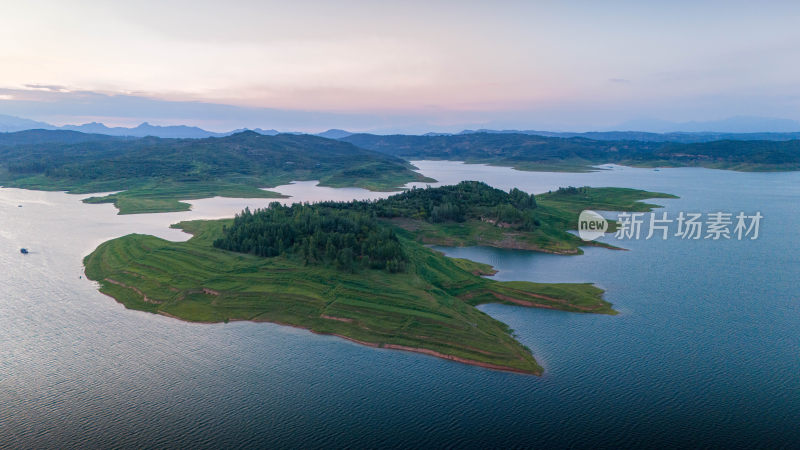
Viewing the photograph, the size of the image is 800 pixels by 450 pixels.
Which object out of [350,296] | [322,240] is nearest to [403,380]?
[350,296]

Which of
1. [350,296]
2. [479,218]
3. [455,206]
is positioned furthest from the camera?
[455,206]

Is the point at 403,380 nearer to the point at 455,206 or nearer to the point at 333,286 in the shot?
the point at 333,286

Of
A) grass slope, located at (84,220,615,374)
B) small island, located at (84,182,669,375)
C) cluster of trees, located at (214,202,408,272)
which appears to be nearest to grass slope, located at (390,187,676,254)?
small island, located at (84,182,669,375)

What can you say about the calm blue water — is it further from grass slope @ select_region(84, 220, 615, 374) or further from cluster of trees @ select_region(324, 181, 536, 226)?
cluster of trees @ select_region(324, 181, 536, 226)

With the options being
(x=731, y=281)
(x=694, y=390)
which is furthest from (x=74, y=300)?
(x=731, y=281)

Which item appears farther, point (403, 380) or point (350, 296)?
point (350, 296)

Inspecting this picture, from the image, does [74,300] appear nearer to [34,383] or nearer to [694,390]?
[34,383]
